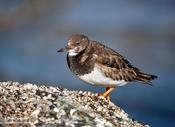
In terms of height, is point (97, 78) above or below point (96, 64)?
below

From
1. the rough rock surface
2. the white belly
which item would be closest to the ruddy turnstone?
the white belly

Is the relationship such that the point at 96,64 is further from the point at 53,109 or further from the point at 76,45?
the point at 53,109

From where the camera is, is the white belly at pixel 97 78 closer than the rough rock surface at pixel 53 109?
No

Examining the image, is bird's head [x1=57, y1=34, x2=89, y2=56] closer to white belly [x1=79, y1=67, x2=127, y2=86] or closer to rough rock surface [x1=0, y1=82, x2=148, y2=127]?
white belly [x1=79, y1=67, x2=127, y2=86]

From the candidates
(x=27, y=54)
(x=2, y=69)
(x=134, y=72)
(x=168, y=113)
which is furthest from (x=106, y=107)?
(x=27, y=54)

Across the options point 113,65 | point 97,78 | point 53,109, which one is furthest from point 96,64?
point 53,109

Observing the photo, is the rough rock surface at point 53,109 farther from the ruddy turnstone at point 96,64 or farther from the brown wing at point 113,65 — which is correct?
the brown wing at point 113,65

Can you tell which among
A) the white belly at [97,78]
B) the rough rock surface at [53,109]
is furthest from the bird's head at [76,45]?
the rough rock surface at [53,109]
